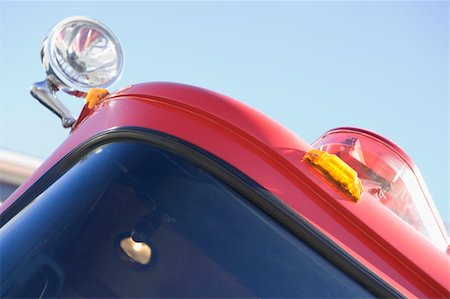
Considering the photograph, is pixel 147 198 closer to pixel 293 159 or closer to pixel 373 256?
pixel 293 159

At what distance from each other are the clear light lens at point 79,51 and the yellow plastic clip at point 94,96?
147 mm

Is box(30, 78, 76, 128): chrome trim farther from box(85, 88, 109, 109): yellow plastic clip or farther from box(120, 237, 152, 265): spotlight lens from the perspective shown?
box(120, 237, 152, 265): spotlight lens

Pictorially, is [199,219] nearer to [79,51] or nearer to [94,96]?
[94,96]

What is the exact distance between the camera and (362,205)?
1110 millimetres

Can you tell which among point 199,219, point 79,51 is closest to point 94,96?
point 79,51

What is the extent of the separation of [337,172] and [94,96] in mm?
580

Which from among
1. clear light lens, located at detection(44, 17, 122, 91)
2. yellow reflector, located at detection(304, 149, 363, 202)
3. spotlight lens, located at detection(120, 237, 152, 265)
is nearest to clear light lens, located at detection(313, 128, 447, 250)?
yellow reflector, located at detection(304, 149, 363, 202)

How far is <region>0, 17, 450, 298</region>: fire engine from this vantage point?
0.96m

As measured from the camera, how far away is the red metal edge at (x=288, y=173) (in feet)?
3.42

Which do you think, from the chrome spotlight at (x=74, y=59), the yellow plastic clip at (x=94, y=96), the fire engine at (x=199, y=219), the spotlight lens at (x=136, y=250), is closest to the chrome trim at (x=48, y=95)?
the chrome spotlight at (x=74, y=59)

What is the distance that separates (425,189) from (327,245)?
1003mm

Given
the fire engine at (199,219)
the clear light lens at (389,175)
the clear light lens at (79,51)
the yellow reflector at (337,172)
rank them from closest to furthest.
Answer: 1. the fire engine at (199,219)
2. the yellow reflector at (337,172)
3. the clear light lens at (79,51)
4. the clear light lens at (389,175)

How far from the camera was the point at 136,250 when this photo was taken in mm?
972

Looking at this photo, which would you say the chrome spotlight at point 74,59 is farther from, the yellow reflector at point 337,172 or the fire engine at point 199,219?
the yellow reflector at point 337,172
